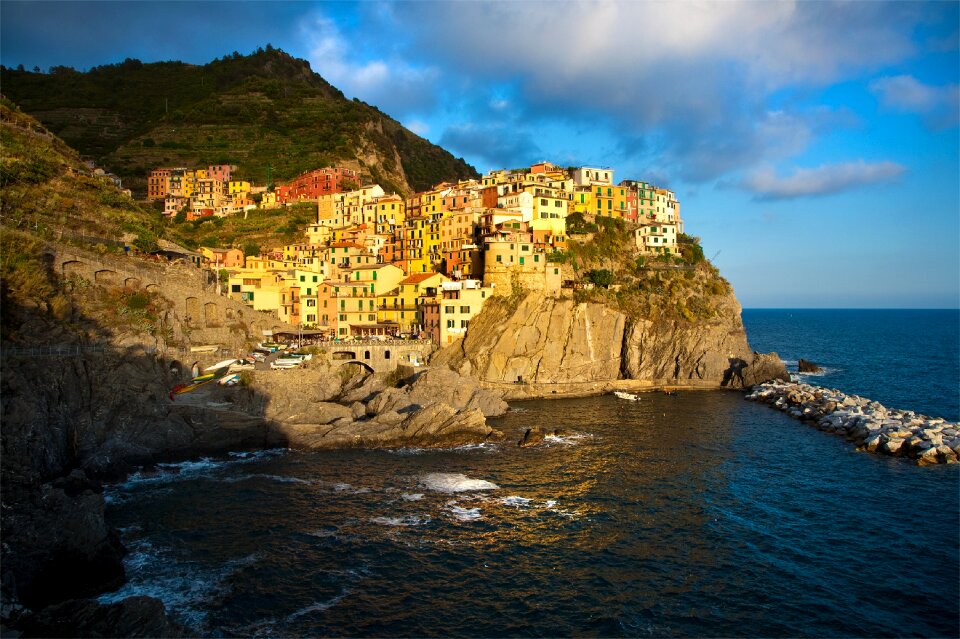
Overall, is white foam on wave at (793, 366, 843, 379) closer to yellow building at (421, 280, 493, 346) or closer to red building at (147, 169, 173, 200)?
yellow building at (421, 280, 493, 346)

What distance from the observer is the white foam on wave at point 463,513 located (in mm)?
30500

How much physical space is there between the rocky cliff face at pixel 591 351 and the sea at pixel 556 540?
17.1 meters

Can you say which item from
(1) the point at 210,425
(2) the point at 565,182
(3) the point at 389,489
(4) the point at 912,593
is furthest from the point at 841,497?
(2) the point at 565,182

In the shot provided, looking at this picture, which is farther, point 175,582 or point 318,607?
point 175,582

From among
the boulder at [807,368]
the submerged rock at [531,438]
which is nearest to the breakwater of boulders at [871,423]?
the submerged rock at [531,438]

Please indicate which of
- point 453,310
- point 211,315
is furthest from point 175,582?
point 453,310

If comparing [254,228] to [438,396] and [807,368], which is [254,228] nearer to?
[438,396]

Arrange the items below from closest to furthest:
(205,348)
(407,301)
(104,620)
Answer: (104,620) → (205,348) → (407,301)

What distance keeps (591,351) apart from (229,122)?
11664 cm

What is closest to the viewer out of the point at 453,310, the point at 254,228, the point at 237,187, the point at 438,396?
the point at 438,396

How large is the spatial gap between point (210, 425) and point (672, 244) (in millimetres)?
64525

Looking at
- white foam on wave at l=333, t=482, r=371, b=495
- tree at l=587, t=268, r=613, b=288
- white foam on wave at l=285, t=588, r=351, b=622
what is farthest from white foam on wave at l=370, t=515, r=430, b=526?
tree at l=587, t=268, r=613, b=288

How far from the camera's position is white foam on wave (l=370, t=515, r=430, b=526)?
96.8 feet

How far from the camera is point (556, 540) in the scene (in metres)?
28.3
